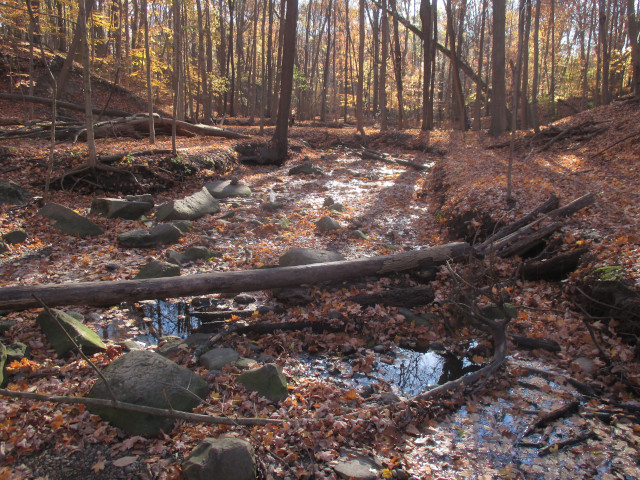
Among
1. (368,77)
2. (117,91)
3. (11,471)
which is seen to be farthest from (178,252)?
(368,77)

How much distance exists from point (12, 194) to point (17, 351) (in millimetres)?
6657

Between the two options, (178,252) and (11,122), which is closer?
(178,252)

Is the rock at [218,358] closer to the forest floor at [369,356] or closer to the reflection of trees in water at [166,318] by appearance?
the forest floor at [369,356]

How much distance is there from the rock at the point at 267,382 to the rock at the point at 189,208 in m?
6.20

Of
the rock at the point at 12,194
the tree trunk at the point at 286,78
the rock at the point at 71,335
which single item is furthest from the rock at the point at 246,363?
the tree trunk at the point at 286,78

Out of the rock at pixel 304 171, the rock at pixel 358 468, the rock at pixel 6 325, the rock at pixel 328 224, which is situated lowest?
the rock at pixel 358 468

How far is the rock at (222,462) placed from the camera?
2.80 meters

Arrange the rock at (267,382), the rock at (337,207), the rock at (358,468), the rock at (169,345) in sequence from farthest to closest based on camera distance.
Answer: the rock at (337,207) → the rock at (169,345) → the rock at (267,382) → the rock at (358,468)

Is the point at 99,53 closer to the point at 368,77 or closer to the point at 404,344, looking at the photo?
the point at 368,77

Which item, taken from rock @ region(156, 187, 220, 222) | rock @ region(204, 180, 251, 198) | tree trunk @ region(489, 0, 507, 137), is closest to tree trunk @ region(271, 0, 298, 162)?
rock @ region(204, 180, 251, 198)

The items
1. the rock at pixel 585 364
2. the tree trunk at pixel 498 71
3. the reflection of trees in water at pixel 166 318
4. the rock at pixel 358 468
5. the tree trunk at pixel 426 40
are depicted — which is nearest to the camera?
the rock at pixel 358 468

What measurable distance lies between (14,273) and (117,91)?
19411mm

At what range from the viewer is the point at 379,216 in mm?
10742

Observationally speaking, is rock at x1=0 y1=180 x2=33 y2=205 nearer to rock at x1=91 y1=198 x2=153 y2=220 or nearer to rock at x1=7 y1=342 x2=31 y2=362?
rock at x1=91 y1=198 x2=153 y2=220
